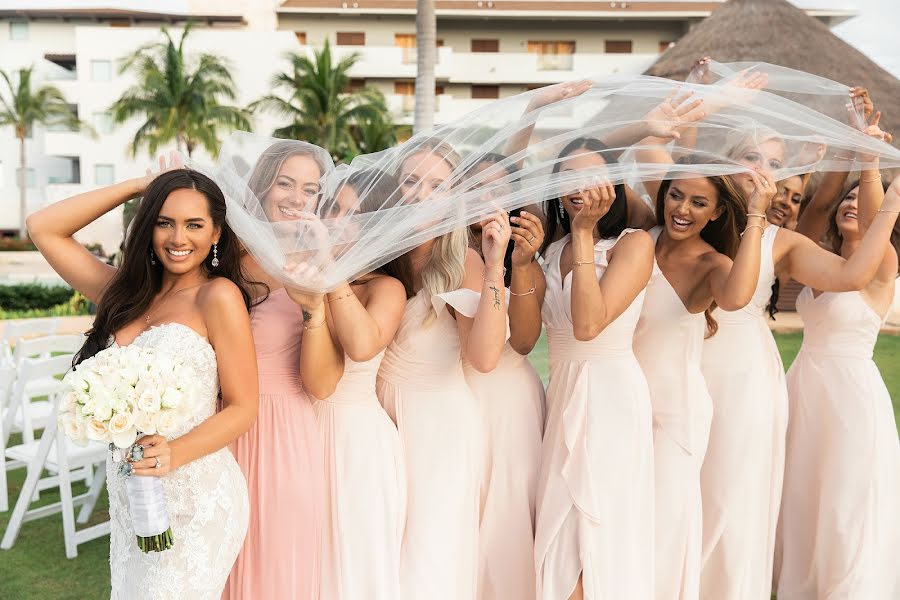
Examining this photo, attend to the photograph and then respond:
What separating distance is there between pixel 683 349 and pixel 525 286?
3.26 ft

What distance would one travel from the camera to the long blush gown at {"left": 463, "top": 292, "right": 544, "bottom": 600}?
3355mm

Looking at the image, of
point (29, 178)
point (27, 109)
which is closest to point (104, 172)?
point (27, 109)

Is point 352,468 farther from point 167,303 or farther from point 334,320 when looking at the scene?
point 167,303

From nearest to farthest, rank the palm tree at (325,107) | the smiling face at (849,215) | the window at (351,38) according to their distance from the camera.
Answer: the smiling face at (849,215) < the palm tree at (325,107) < the window at (351,38)

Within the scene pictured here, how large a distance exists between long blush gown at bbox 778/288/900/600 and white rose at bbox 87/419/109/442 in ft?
A: 11.8

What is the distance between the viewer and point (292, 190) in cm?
301

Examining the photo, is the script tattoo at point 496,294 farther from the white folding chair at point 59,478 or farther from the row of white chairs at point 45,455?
the white folding chair at point 59,478

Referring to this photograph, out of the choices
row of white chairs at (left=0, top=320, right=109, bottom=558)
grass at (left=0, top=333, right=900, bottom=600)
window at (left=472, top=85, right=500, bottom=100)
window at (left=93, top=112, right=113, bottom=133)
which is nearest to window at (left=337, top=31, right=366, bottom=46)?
window at (left=472, top=85, right=500, bottom=100)

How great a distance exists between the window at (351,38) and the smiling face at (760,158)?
38084 mm

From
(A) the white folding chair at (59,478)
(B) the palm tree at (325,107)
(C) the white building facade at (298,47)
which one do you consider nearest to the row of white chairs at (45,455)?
(A) the white folding chair at (59,478)

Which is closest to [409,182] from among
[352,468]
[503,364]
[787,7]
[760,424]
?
[503,364]

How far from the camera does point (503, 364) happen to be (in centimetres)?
342

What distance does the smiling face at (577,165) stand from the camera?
3076mm

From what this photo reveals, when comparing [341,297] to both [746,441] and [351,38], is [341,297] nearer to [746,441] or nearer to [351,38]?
[746,441]
